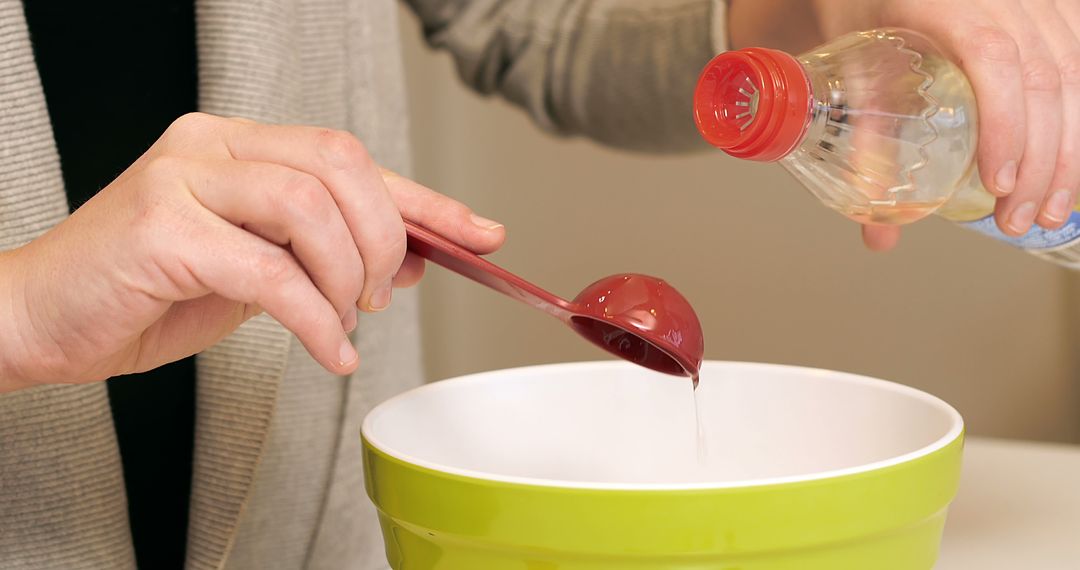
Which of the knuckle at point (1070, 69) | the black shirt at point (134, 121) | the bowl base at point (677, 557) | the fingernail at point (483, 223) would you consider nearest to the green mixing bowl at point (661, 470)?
the bowl base at point (677, 557)

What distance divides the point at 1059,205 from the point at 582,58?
0.62 m

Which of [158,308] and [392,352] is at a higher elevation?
[158,308]

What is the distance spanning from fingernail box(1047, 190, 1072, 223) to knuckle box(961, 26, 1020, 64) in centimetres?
9

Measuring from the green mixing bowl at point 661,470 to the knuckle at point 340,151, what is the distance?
13 centimetres

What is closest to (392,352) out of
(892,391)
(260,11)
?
(260,11)

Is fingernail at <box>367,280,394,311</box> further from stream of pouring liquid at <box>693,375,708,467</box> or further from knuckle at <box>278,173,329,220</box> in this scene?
stream of pouring liquid at <box>693,375,708,467</box>

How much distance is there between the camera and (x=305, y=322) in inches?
19.7

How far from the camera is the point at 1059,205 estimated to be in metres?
0.66

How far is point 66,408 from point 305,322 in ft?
1.07

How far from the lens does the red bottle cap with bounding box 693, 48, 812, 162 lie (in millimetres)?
543

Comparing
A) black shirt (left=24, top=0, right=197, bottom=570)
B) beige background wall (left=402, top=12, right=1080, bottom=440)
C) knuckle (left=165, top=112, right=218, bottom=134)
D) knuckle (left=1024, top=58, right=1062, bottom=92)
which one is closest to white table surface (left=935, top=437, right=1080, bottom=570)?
knuckle (left=1024, top=58, right=1062, bottom=92)

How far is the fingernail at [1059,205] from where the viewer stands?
2.16 feet

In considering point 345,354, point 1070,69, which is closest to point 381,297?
point 345,354

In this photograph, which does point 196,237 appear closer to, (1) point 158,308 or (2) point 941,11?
(1) point 158,308
